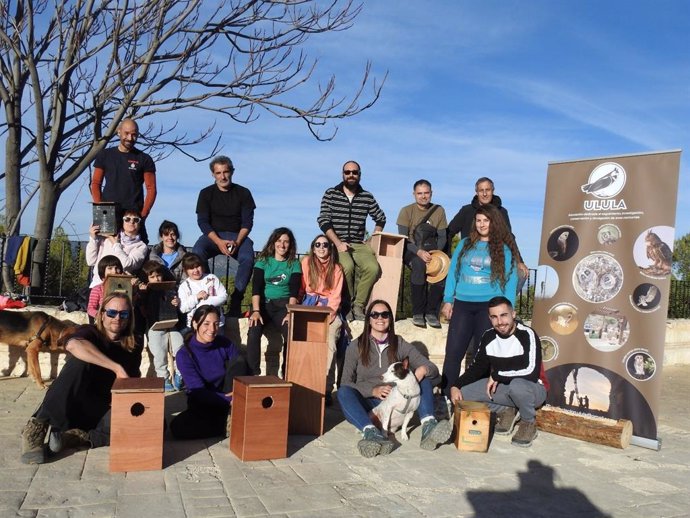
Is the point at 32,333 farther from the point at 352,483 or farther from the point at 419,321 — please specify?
the point at 419,321

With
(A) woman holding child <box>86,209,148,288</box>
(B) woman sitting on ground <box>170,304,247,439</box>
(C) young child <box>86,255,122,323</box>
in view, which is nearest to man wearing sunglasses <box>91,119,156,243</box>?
(A) woman holding child <box>86,209,148,288</box>

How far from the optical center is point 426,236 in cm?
729

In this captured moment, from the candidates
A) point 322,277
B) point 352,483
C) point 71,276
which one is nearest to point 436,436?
point 352,483

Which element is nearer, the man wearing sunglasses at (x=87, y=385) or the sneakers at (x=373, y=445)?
the man wearing sunglasses at (x=87, y=385)

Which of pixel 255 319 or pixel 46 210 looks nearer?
pixel 255 319

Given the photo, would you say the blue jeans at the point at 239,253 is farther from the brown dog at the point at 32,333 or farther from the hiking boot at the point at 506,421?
the hiking boot at the point at 506,421

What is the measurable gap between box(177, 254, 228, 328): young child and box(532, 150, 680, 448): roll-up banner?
10.2 feet

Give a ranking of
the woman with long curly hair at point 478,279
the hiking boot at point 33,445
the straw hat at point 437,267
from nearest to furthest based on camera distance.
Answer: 1. the hiking boot at point 33,445
2. the woman with long curly hair at point 478,279
3. the straw hat at point 437,267

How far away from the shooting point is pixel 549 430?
538 cm

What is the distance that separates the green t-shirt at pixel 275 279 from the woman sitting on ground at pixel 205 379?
1.43 metres

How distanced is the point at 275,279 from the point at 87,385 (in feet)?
7.73

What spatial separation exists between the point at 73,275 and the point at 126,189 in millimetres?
2901

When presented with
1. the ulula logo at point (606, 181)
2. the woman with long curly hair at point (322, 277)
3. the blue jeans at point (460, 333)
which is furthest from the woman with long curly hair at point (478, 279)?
the woman with long curly hair at point (322, 277)

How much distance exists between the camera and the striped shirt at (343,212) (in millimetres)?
7059
